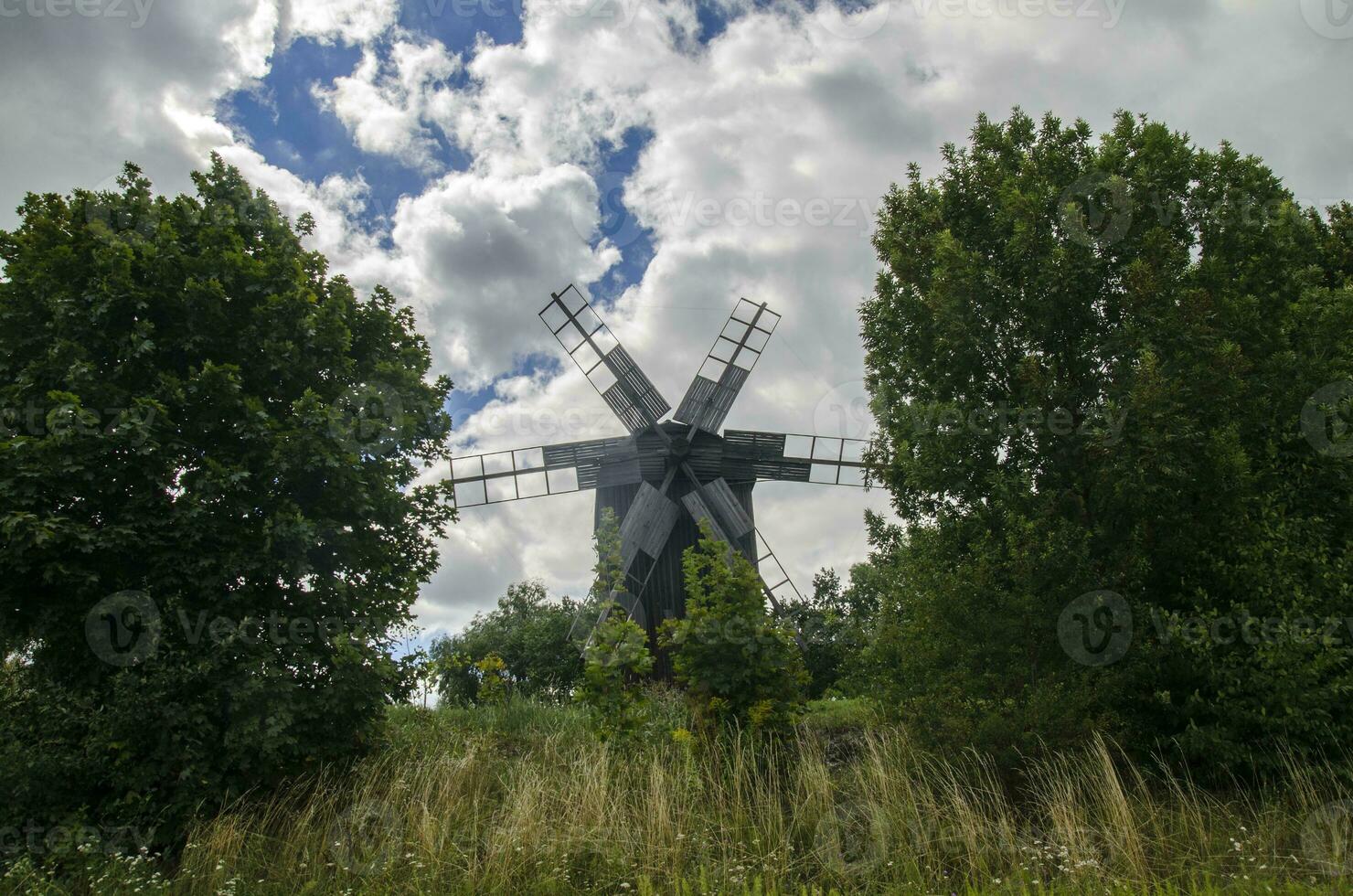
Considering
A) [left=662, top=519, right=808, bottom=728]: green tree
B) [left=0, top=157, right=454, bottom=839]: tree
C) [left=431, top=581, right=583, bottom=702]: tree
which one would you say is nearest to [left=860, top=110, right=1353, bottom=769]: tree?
[left=662, top=519, right=808, bottom=728]: green tree

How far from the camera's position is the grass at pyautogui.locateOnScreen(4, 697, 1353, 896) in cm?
769

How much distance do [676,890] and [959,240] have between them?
1039cm

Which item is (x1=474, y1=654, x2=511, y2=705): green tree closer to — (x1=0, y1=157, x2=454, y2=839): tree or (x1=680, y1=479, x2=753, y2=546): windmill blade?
(x1=0, y1=157, x2=454, y2=839): tree

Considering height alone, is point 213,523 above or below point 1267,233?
below

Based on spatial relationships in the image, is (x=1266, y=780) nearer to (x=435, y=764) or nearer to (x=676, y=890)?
(x=676, y=890)

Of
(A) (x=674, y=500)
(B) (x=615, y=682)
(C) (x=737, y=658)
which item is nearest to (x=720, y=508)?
(A) (x=674, y=500)

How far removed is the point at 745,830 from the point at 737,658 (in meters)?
2.19

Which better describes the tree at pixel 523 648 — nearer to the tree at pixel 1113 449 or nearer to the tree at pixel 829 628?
the tree at pixel 829 628

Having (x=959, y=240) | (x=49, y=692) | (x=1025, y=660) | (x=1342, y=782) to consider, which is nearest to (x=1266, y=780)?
(x=1342, y=782)

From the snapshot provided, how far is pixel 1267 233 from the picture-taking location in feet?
41.2

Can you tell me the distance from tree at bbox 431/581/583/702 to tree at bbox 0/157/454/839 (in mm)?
8713

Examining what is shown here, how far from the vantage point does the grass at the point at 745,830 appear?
7691 mm

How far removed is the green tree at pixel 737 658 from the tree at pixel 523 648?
9203 mm

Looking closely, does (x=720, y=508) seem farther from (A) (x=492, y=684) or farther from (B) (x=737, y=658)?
(B) (x=737, y=658)
